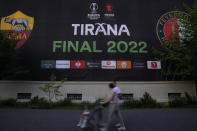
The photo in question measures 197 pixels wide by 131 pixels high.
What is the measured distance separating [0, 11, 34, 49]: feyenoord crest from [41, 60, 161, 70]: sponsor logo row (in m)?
3.86

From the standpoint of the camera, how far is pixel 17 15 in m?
16.4

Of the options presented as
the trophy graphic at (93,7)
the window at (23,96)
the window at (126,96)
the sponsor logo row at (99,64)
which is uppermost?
the trophy graphic at (93,7)

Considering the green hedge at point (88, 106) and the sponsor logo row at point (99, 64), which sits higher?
the sponsor logo row at point (99, 64)

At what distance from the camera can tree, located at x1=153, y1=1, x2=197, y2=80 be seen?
12.8m

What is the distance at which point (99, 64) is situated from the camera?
15273mm

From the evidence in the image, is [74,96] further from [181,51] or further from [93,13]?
[181,51]

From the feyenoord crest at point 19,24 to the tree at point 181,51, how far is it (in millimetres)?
13324

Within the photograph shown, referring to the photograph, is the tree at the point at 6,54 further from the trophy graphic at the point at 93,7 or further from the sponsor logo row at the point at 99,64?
the trophy graphic at the point at 93,7

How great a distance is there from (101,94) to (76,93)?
2.43 metres

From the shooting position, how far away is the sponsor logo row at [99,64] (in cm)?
1512

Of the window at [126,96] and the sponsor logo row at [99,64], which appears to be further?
the sponsor logo row at [99,64]

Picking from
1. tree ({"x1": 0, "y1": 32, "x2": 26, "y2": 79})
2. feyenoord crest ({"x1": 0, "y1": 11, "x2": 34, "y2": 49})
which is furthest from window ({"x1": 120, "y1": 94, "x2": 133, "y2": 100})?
feyenoord crest ({"x1": 0, "y1": 11, "x2": 34, "y2": 49})

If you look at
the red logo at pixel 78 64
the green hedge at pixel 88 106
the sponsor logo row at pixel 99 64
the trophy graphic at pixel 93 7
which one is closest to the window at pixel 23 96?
the green hedge at pixel 88 106

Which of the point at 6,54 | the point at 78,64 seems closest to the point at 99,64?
the point at 78,64
